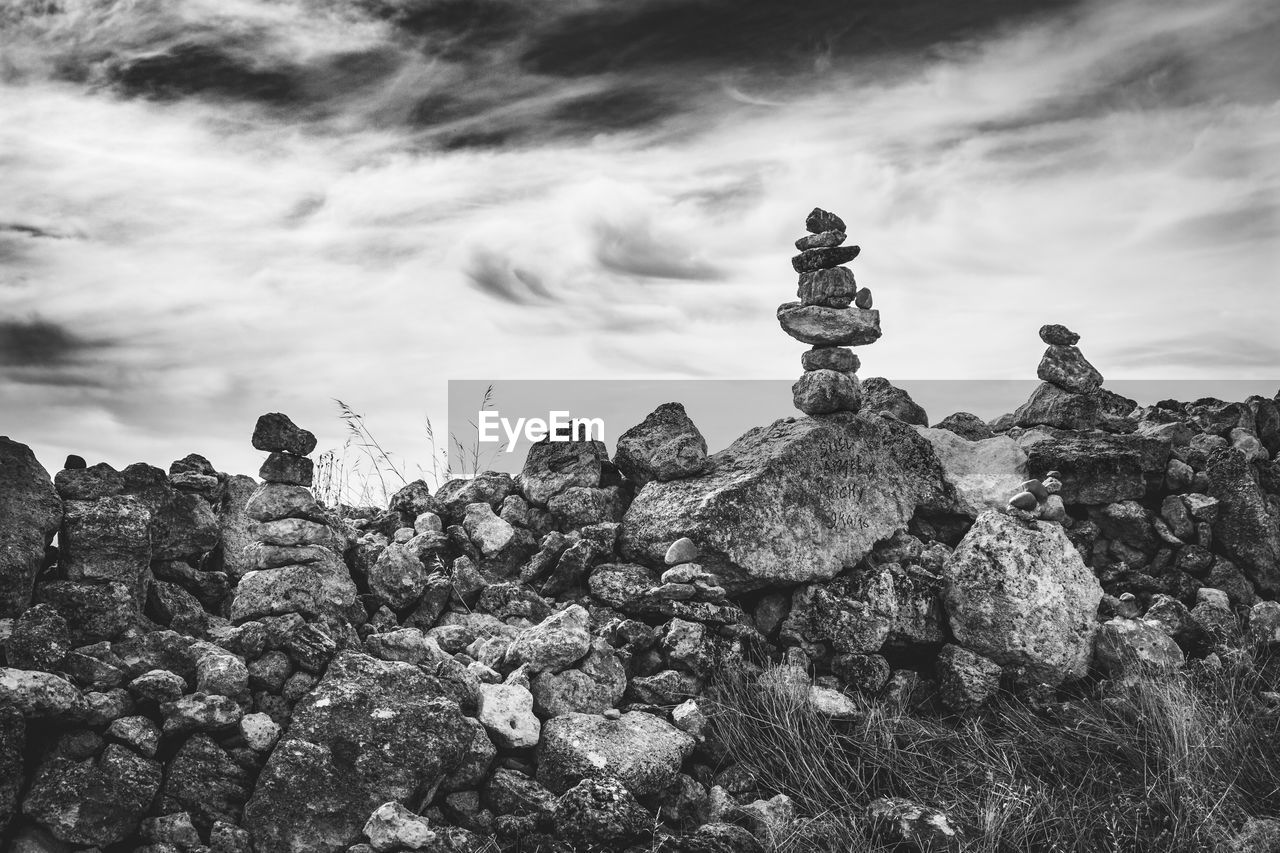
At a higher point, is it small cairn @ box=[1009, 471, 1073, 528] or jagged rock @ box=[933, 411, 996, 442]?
jagged rock @ box=[933, 411, 996, 442]

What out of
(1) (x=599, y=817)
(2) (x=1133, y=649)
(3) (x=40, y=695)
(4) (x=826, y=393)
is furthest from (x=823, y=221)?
(3) (x=40, y=695)

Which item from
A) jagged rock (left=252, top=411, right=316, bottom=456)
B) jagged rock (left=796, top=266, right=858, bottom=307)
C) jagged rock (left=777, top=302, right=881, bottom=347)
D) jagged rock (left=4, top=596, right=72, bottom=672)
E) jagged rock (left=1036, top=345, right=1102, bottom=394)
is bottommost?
jagged rock (left=4, top=596, right=72, bottom=672)

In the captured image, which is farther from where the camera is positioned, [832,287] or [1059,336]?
[1059,336]

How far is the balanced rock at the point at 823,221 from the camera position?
1118cm

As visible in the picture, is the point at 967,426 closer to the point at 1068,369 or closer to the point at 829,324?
the point at 1068,369

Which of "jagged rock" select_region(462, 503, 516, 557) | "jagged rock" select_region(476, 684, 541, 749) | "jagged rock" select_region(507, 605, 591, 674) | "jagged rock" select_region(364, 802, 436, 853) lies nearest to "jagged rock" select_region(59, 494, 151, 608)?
"jagged rock" select_region(364, 802, 436, 853)

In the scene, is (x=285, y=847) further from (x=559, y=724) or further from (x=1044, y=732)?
(x=1044, y=732)

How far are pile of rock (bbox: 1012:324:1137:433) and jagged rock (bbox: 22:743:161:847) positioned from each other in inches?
392

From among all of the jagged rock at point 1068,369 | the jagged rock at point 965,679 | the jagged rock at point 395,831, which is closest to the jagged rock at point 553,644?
the jagged rock at point 395,831

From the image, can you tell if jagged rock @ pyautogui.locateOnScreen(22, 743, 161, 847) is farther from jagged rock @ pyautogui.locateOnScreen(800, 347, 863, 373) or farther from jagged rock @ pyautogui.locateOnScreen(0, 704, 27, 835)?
jagged rock @ pyautogui.locateOnScreen(800, 347, 863, 373)

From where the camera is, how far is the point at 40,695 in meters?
6.54

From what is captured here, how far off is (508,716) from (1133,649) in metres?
5.45

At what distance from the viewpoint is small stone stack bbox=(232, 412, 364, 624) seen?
8.49 metres

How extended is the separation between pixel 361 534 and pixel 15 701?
406cm
